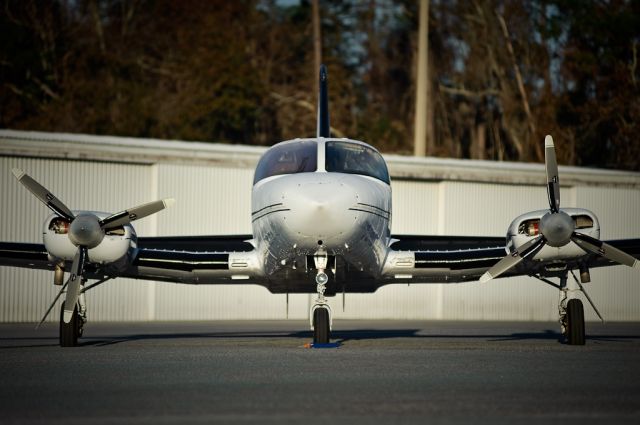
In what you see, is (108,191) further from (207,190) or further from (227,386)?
(227,386)

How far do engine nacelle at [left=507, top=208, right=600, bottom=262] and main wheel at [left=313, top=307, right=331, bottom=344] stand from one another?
11.3 feet

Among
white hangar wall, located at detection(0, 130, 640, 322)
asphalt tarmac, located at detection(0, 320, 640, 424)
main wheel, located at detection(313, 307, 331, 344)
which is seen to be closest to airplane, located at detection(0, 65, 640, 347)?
main wheel, located at detection(313, 307, 331, 344)

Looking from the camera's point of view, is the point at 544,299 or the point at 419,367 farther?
the point at 544,299

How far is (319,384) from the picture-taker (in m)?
9.74

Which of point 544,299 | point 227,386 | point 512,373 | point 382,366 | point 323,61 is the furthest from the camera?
point 323,61

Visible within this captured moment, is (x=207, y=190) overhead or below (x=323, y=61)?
below

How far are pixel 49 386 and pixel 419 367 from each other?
4.16m

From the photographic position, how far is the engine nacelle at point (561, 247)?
15562 millimetres

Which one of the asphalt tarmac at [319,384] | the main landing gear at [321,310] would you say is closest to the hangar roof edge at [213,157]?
the asphalt tarmac at [319,384]

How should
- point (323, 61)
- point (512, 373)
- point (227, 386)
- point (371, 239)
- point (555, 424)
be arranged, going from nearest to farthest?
1. point (555, 424)
2. point (227, 386)
3. point (512, 373)
4. point (371, 239)
5. point (323, 61)

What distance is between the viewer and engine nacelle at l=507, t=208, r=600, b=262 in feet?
51.1

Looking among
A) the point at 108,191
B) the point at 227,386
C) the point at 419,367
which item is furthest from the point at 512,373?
the point at 108,191

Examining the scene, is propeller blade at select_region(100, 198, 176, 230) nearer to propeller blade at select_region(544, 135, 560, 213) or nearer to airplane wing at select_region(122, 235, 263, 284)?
airplane wing at select_region(122, 235, 263, 284)

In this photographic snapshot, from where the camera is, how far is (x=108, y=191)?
27.3 meters
